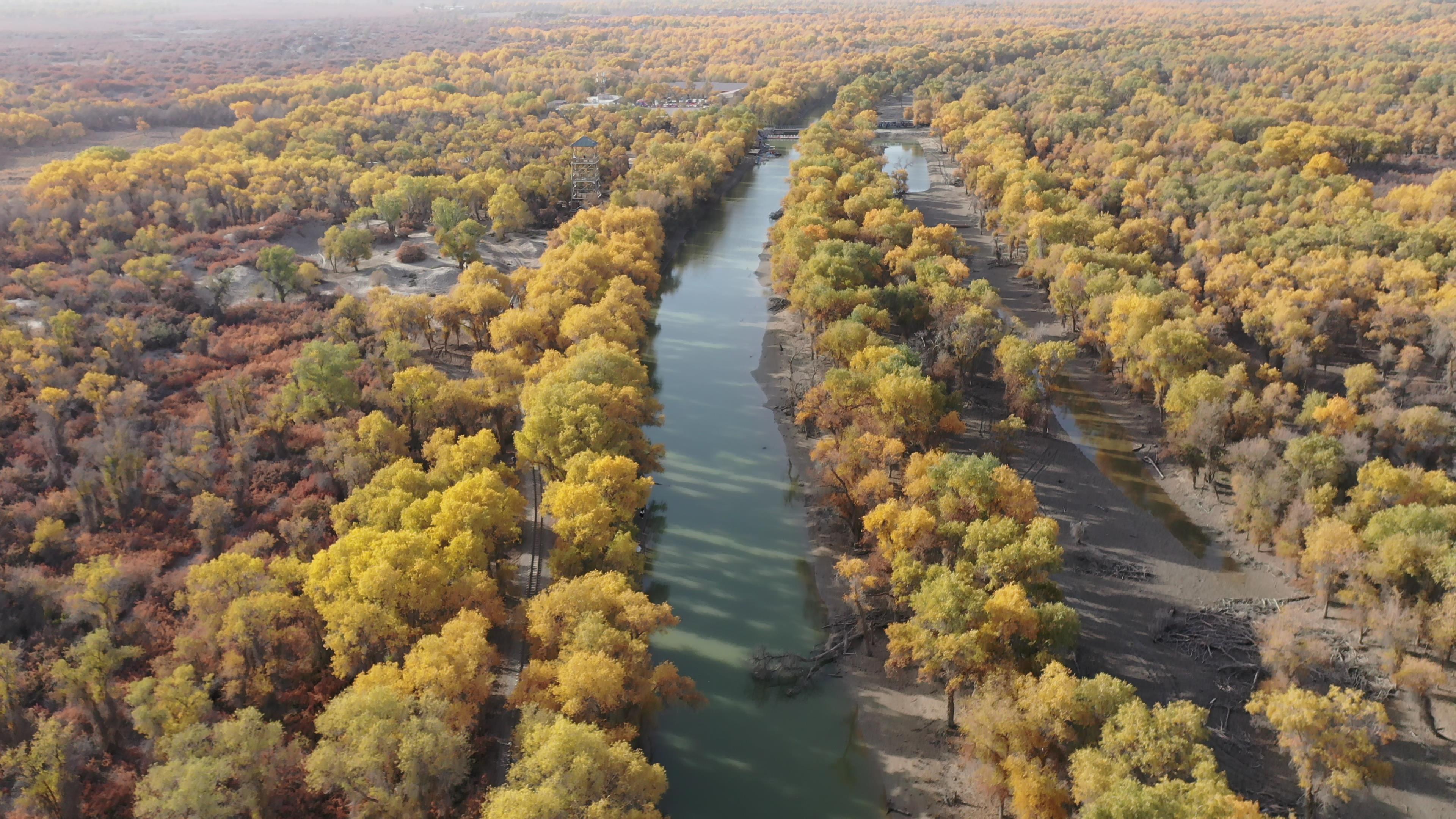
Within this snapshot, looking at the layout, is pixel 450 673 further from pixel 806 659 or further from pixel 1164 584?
pixel 1164 584

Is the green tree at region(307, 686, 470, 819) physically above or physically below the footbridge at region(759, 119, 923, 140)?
below

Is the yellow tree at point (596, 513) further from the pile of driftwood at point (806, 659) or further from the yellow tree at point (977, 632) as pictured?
the yellow tree at point (977, 632)

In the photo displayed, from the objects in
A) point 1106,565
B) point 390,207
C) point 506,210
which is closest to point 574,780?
point 1106,565

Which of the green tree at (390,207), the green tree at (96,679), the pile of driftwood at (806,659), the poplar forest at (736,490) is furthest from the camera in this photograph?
the green tree at (390,207)

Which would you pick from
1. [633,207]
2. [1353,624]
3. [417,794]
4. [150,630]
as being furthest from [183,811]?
[633,207]

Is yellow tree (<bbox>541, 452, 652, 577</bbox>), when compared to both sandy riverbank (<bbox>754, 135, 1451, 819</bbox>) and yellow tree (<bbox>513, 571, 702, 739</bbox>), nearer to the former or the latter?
yellow tree (<bbox>513, 571, 702, 739</bbox>)

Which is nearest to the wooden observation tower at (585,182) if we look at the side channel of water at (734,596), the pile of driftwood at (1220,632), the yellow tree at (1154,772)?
the side channel of water at (734,596)

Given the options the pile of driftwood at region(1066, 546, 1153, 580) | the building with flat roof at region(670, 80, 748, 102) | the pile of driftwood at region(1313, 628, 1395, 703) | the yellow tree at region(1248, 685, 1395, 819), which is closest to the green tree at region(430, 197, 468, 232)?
the pile of driftwood at region(1066, 546, 1153, 580)
